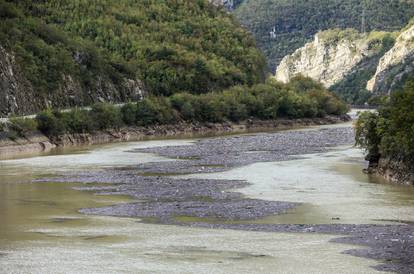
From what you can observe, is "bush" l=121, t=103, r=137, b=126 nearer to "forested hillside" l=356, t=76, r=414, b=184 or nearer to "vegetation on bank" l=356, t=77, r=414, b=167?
"vegetation on bank" l=356, t=77, r=414, b=167

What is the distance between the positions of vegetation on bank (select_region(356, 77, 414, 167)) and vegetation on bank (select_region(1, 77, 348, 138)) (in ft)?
143

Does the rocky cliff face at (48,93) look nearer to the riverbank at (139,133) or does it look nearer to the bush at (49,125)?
the bush at (49,125)

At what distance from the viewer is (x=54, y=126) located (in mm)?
107688

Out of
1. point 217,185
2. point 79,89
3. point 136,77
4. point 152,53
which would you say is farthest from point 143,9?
point 217,185

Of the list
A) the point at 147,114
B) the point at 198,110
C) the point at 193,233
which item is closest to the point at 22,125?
the point at 147,114

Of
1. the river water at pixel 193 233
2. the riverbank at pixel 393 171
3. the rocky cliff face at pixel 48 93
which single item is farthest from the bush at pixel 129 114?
the riverbank at pixel 393 171

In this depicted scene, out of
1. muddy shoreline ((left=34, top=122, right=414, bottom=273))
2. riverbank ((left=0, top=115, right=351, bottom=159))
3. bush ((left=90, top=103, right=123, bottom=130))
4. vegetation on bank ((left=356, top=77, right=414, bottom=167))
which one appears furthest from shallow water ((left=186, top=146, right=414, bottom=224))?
bush ((left=90, top=103, right=123, bottom=130))

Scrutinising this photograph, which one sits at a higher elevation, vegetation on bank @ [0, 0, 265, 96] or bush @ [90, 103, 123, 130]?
vegetation on bank @ [0, 0, 265, 96]

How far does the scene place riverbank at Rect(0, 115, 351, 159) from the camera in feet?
315

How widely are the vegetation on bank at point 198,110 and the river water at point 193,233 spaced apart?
41.3 m

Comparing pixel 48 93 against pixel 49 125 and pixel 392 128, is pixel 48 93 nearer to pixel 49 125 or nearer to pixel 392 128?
pixel 49 125

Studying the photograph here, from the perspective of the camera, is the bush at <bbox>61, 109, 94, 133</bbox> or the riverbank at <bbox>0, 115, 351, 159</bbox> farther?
the bush at <bbox>61, 109, 94, 133</bbox>

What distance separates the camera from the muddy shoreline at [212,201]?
3778 cm

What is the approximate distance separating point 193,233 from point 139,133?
88881 mm
